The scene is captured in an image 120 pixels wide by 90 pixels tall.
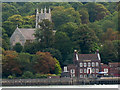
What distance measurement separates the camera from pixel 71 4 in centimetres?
10125

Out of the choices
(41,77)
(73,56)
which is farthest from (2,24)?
(41,77)

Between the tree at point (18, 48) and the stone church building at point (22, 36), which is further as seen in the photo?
the stone church building at point (22, 36)

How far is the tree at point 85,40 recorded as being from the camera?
70562mm

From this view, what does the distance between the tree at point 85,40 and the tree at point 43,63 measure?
6.68m

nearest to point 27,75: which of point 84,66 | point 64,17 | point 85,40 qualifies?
point 84,66

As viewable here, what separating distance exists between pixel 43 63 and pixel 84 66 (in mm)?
5412

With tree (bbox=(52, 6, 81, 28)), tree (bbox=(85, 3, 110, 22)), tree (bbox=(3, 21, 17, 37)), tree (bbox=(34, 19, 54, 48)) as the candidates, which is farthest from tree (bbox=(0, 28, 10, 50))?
tree (bbox=(85, 3, 110, 22))

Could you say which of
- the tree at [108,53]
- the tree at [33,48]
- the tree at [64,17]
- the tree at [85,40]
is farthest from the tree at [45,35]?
the tree at [64,17]

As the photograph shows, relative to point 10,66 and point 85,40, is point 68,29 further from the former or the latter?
point 10,66

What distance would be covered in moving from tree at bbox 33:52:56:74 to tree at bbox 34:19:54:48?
7.00m

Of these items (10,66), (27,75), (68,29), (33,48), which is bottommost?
(27,75)

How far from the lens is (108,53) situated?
67938 millimetres

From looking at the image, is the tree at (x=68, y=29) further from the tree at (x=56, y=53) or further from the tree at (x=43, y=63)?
the tree at (x=43, y=63)

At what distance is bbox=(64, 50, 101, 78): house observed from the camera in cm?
6619
